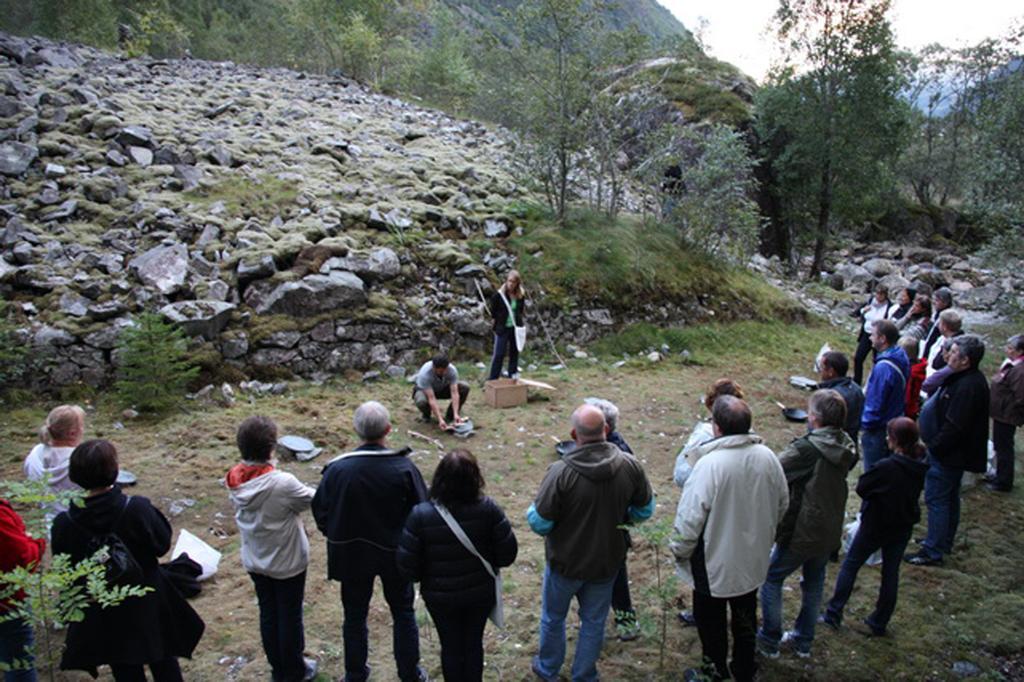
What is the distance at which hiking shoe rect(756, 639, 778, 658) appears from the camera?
4270 millimetres

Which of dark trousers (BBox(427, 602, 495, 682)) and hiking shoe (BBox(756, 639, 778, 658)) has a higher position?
dark trousers (BBox(427, 602, 495, 682))

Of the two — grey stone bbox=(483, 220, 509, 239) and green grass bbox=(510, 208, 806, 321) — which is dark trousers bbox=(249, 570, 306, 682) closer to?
green grass bbox=(510, 208, 806, 321)

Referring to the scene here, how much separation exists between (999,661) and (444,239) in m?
10.6

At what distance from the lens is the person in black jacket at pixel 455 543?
334cm

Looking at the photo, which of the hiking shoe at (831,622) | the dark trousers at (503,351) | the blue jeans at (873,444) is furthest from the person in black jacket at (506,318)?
the hiking shoe at (831,622)

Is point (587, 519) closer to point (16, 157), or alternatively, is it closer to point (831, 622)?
point (831, 622)

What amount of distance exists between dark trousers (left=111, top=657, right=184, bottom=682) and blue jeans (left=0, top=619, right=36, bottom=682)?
17.9 inches

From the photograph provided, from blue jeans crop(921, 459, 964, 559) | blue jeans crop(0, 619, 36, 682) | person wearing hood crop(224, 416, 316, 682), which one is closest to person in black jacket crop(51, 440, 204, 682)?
blue jeans crop(0, 619, 36, 682)

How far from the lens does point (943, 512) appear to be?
5.54m

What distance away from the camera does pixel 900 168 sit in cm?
3653

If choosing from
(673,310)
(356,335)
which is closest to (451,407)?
(356,335)

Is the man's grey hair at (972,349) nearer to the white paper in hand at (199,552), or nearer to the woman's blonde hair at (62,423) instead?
the white paper in hand at (199,552)

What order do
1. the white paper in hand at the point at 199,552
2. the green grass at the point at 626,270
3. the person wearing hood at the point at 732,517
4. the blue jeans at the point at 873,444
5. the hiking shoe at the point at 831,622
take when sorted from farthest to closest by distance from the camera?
the green grass at the point at 626,270
the blue jeans at the point at 873,444
the white paper in hand at the point at 199,552
the hiking shoe at the point at 831,622
the person wearing hood at the point at 732,517

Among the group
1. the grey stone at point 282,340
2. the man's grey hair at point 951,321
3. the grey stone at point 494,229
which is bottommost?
the grey stone at point 282,340
